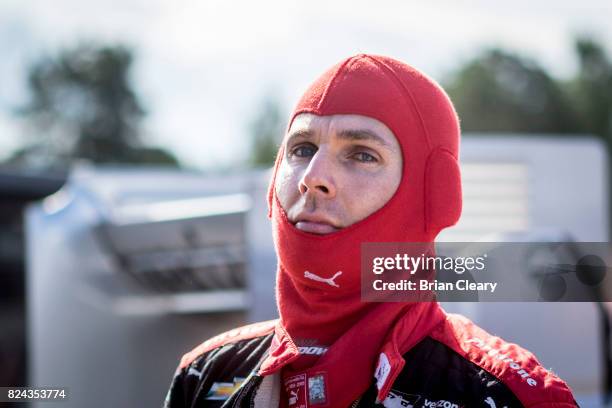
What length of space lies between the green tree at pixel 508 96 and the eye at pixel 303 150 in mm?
26339

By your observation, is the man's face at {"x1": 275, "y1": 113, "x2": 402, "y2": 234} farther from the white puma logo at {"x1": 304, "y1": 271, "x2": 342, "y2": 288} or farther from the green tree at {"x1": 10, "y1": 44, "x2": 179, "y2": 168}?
the green tree at {"x1": 10, "y1": 44, "x2": 179, "y2": 168}

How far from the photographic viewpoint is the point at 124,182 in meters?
6.34

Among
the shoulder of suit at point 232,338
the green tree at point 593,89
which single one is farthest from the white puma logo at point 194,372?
the green tree at point 593,89

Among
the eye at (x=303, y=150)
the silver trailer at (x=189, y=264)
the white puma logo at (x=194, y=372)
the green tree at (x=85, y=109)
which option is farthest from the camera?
the green tree at (x=85, y=109)

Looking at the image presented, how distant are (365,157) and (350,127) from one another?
7cm

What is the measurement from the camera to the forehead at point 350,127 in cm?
160

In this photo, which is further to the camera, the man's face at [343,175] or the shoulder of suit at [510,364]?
the man's face at [343,175]

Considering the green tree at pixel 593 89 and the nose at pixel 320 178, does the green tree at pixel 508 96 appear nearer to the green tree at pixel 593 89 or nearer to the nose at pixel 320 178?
the green tree at pixel 593 89

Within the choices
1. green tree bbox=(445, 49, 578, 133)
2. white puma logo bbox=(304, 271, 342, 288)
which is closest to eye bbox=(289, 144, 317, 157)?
white puma logo bbox=(304, 271, 342, 288)

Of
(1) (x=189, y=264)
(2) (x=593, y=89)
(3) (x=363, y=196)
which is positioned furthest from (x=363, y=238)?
(2) (x=593, y=89)

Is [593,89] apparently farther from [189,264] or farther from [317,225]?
[317,225]

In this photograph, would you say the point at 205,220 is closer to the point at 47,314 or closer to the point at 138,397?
the point at 47,314

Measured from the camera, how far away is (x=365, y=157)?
5.30 ft

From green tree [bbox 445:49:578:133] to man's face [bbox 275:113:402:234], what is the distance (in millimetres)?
26395
